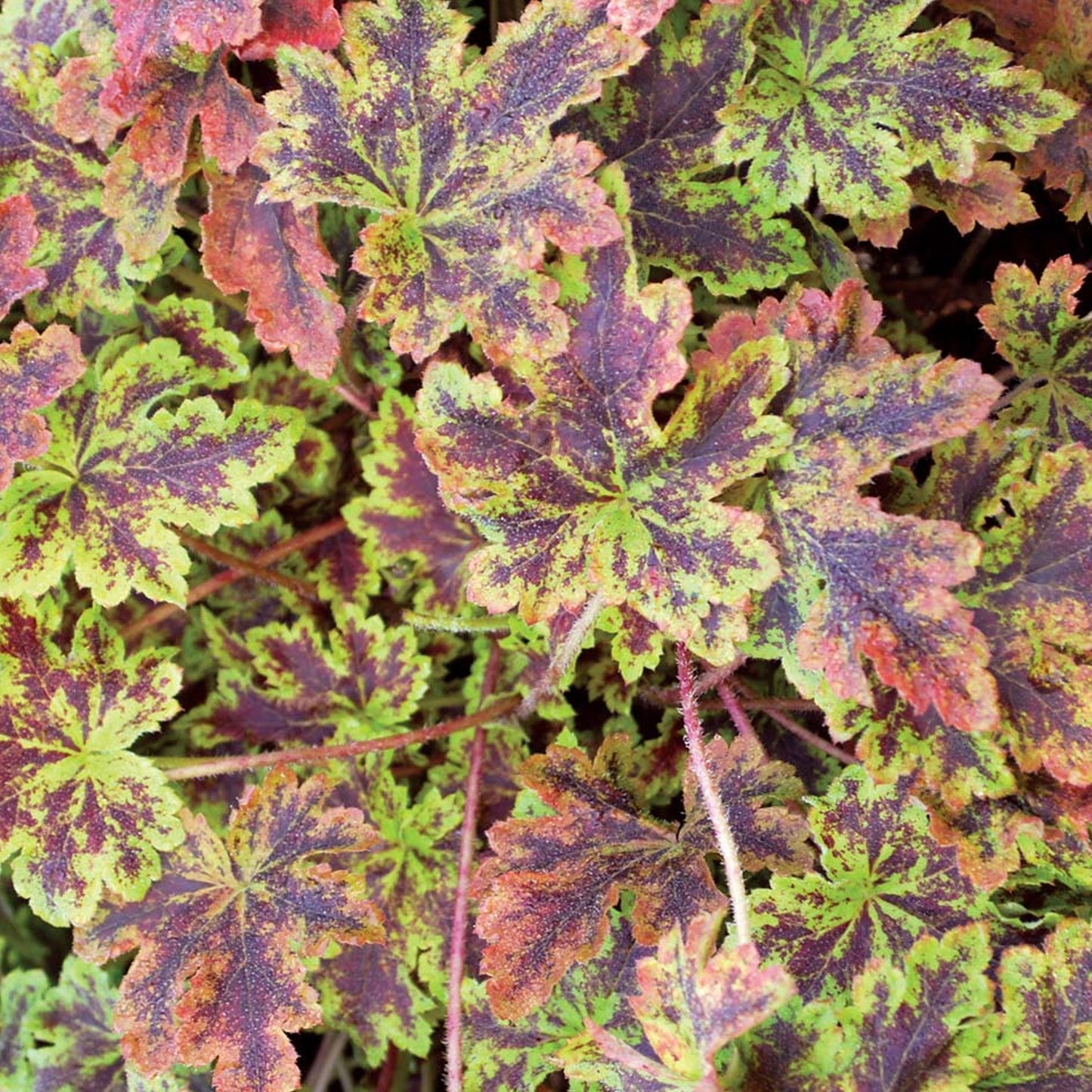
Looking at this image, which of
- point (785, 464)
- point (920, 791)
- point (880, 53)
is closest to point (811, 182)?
point (880, 53)

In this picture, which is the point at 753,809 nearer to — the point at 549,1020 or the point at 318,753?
the point at 549,1020

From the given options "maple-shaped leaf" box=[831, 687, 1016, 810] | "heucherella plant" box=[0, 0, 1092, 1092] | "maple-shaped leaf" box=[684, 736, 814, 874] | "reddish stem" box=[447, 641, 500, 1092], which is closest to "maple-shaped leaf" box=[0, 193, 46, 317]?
"heucherella plant" box=[0, 0, 1092, 1092]

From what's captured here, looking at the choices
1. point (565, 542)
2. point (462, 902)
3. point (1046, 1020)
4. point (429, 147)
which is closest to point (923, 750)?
point (1046, 1020)

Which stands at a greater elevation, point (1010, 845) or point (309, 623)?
point (1010, 845)

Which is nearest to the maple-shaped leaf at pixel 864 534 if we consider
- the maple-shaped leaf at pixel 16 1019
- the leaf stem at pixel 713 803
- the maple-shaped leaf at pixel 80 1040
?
the leaf stem at pixel 713 803

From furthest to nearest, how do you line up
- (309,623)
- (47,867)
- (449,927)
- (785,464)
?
(309,623) → (449,927) → (47,867) → (785,464)

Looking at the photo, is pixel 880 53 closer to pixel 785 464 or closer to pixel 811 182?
pixel 811 182
